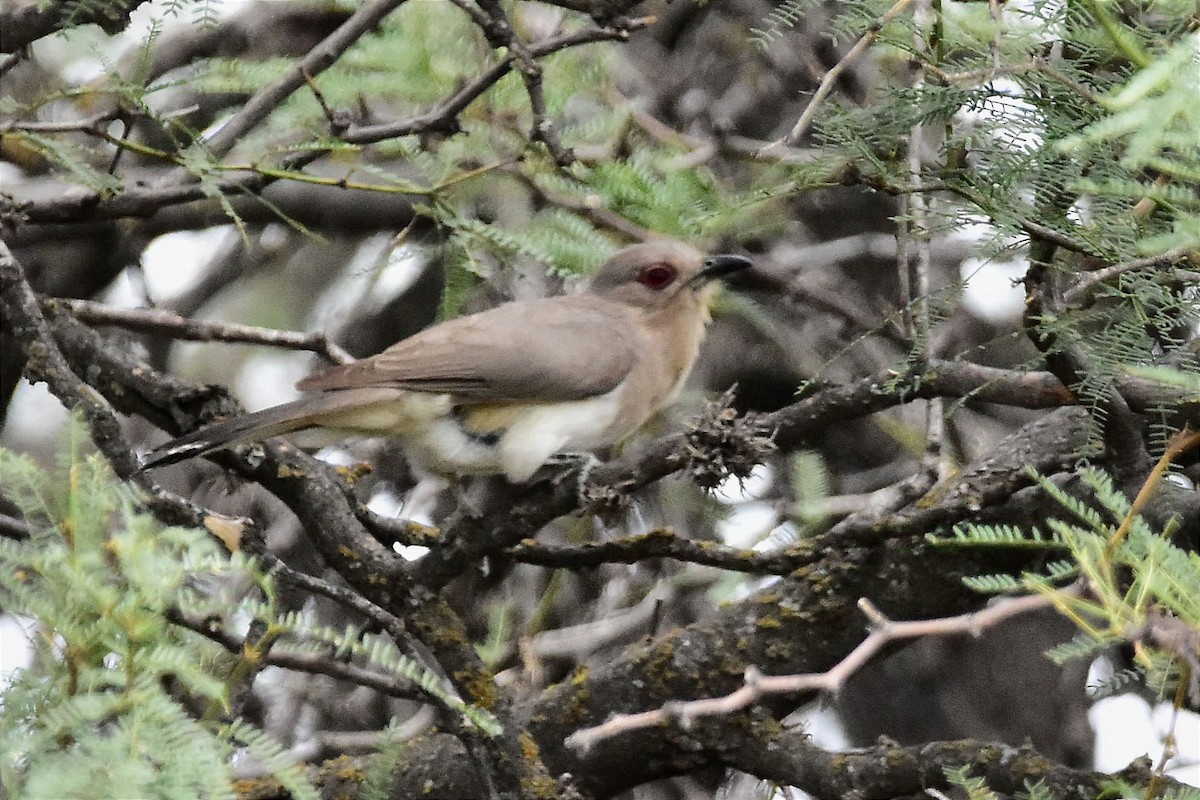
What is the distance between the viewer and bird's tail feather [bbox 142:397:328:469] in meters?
3.77

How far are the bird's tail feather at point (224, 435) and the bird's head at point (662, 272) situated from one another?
5.02 feet

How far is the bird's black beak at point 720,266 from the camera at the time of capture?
499 cm

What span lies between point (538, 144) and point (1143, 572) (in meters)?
2.61

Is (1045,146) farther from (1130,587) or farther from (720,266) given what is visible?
(720,266)

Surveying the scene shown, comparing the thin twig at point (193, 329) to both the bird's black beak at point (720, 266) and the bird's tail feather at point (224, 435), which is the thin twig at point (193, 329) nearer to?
the bird's tail feather at point (224, 435)

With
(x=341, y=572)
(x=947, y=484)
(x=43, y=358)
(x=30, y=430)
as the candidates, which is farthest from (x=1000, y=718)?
(x=30, y=430)

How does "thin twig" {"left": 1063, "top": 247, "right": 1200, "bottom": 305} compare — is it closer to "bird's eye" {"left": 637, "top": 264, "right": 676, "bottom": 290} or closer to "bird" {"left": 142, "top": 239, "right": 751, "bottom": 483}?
"bird" {"left": 142, "top": 239, "right": 751, "bottom": 483}

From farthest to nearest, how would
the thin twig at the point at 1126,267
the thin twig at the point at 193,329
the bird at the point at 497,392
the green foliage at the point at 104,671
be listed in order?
the thin twig at the point at 193,329
the bird at the point at 497,392
the thin twig at the point at 1126,267
the green foliage at the point at 104,671

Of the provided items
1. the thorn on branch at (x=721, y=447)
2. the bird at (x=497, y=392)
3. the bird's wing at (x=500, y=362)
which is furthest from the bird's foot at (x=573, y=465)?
the thorn on branch at (x=721, y=447)

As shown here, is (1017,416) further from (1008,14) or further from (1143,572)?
(1143,572)

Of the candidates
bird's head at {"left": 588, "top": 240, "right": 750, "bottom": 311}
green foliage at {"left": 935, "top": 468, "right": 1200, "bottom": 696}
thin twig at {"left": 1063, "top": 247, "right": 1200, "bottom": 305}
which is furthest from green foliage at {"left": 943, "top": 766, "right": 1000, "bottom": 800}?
bird's head at {"left": 588, "top": 240, "right": 750, "bottom": 311}

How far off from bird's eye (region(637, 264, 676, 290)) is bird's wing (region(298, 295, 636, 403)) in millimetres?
441

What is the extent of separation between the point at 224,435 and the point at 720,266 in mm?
1965

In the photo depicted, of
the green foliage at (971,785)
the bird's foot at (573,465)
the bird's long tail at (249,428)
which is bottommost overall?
the green foliage at (971,785)
